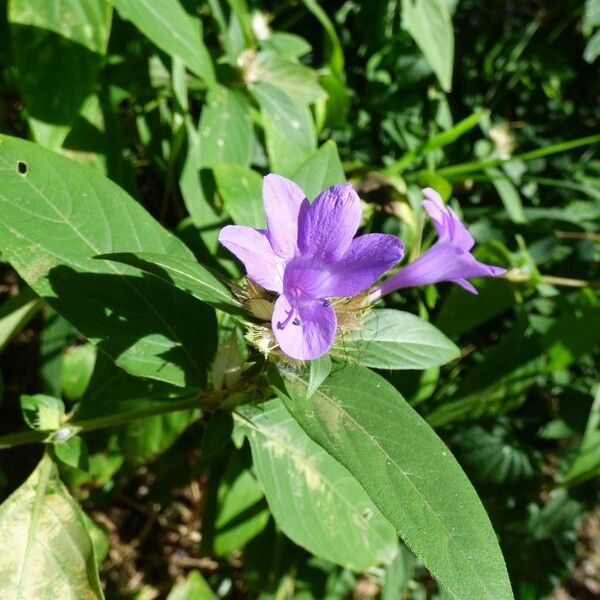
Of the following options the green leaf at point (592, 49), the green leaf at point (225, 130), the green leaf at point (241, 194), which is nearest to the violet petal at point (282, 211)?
the green leaf at point (241, 194)

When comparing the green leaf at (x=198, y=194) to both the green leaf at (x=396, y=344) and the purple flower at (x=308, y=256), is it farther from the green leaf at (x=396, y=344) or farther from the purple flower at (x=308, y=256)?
the purple flower at (x=308, y=256)

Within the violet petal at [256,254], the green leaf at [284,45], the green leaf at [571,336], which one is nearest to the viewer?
the violet petal at [256,254]

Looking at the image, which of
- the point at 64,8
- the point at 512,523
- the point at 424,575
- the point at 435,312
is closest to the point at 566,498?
the point at 512,523

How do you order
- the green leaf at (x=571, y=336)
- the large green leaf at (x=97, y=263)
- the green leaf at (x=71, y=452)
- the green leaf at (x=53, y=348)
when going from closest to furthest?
the large green leaf at (x=97, y=263) < the green leaf at (x=71, y=452) < the green leaf at (x=53, y=348) < the green leaf at (x=571, y=336)

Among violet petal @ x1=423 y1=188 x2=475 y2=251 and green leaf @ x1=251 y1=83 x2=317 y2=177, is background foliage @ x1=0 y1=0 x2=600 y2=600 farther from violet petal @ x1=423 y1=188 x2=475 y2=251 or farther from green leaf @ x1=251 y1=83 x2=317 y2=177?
violet petal @ x1=423 y1=188 x2=475 y2=251

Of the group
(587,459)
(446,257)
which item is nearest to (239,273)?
(446,257)

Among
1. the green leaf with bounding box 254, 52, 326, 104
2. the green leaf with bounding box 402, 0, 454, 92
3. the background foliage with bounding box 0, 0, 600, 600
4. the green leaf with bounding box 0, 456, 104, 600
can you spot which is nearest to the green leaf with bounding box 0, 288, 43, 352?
the background foliage with bounding box 0, 0, 600, 600
